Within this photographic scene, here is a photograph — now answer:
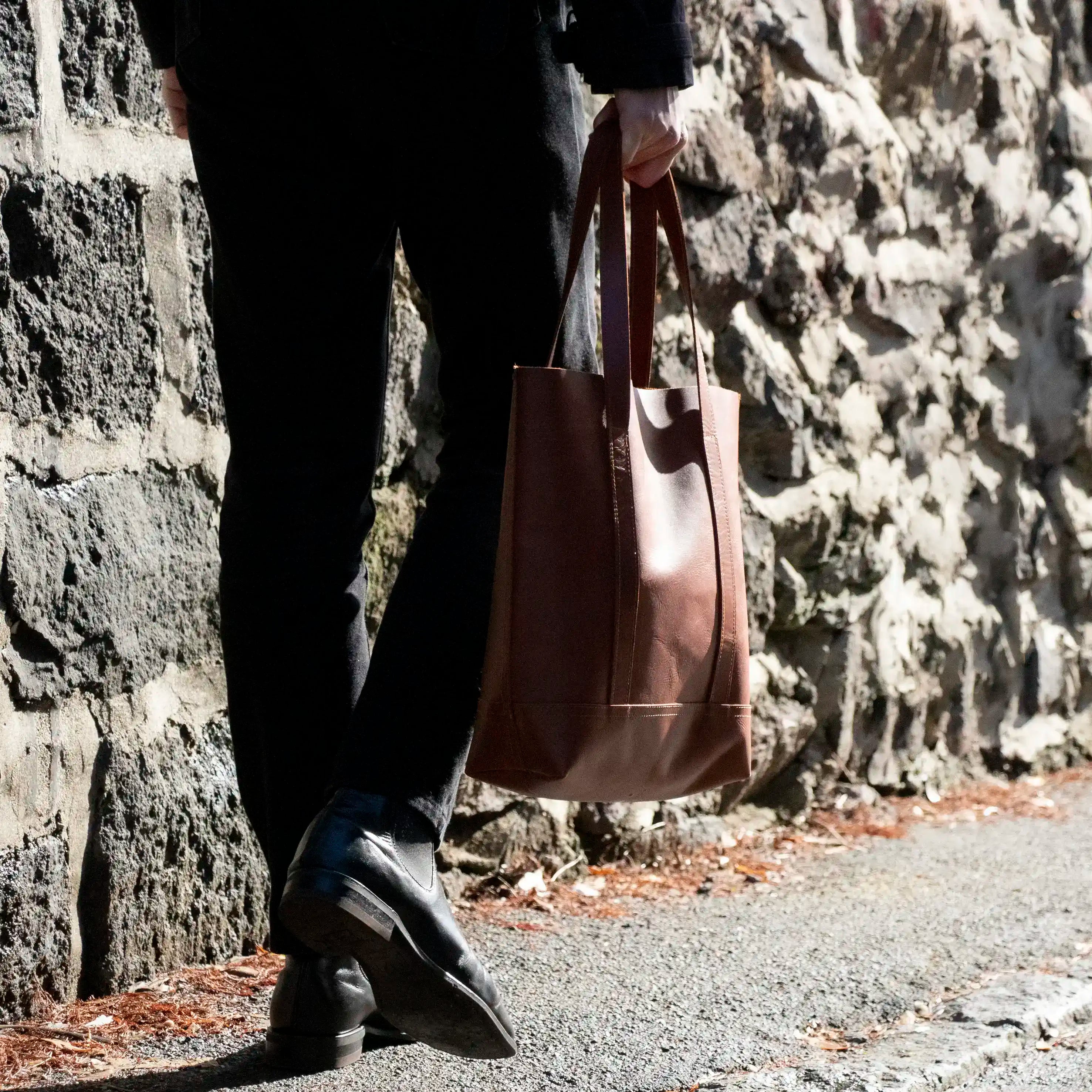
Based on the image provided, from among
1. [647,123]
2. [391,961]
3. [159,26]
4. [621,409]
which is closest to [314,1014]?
[391,961]

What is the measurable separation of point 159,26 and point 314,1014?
1.13m

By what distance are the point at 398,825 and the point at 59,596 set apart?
27.8 inches

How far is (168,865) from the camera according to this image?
81.7 inches

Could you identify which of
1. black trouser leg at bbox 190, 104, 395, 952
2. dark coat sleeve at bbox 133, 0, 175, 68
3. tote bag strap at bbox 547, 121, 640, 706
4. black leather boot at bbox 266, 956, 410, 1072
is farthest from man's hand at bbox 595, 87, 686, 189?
black leather boot at bbox 266, 956, 410, 1072

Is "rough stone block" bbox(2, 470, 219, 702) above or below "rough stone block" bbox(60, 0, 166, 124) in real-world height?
below

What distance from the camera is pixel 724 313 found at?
298 centimetres

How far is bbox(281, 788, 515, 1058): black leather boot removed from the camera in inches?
55.1

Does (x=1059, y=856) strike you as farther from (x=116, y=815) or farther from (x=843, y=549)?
(x=116, y=815)

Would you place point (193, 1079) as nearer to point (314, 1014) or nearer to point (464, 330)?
point (314, 1014)

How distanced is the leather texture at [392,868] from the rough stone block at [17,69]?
3.32 feet

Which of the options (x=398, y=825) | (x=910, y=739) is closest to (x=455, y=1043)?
(x=398, y=825)

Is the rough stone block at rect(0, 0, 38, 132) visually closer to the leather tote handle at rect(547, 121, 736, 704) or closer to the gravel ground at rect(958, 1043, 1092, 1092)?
the leather tote handle at rect(547, 121, 736, 704)

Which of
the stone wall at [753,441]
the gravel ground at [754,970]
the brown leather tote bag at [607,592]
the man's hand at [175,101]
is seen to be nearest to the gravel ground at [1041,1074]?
the gravel ground at [754,970]

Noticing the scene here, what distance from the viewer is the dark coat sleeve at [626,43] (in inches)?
55.4
